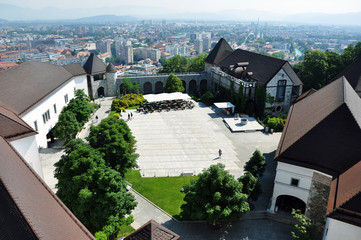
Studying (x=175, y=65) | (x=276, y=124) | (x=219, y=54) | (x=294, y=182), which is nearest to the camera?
(x=294, y=182)

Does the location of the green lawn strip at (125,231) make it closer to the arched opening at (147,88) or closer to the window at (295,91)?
the window at (295,91)

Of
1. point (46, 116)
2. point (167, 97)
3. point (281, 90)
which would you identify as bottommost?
point (167, 97)

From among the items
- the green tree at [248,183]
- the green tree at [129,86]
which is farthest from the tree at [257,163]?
the green tree at [129,86]

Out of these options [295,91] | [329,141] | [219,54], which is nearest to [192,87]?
[219,54]

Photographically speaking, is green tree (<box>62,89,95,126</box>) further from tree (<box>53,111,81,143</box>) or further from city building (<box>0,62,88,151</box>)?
tree (<box>53,111,81,143</box>)

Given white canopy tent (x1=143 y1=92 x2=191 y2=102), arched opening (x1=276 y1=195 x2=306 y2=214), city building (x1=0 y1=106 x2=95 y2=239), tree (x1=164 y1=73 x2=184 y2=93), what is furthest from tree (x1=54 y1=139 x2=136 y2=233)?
tree (x1=164 y1=73 x2=184 y2=93)

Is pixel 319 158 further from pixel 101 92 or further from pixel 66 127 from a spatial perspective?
pixel 101 92

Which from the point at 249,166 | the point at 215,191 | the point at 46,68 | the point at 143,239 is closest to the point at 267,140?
the point at 249,166
